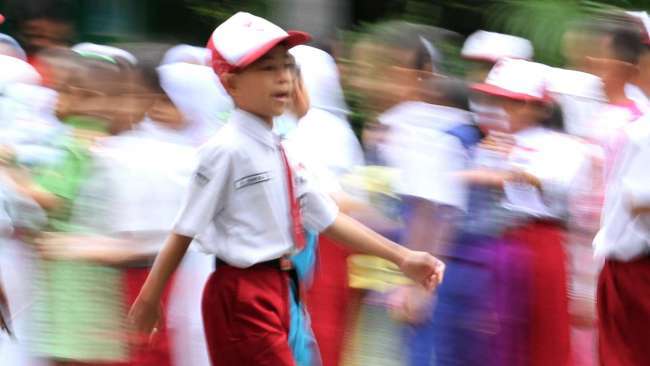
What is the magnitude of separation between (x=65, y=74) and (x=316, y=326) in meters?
1.40

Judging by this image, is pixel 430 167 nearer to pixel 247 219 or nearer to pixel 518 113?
pixel 518 113

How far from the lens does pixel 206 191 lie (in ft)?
16.1

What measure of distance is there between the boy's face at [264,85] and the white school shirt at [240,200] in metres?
0.04

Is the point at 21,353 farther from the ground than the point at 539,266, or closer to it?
closer to it

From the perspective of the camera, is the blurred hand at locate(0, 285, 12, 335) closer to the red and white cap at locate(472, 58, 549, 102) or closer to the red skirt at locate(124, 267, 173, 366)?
the red skirt at locate(124, 267, 173, 366)

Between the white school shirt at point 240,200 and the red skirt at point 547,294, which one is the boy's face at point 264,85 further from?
the red skirt at point 547,294

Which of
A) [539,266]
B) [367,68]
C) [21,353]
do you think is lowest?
[21,353]

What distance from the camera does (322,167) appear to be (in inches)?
244

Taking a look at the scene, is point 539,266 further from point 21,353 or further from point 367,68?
point 21,353

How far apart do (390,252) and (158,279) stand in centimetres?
77

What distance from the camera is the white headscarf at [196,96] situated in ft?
20.7

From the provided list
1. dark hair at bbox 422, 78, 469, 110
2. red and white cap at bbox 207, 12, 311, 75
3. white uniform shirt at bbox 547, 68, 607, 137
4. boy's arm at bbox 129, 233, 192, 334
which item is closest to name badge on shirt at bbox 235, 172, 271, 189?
boy's arm at bbox 129, 233, 192, 334

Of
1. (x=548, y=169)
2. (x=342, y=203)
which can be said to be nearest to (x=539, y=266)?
(x=548, y=169)

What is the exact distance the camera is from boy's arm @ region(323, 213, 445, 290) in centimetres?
514
